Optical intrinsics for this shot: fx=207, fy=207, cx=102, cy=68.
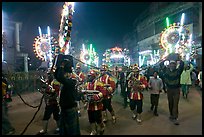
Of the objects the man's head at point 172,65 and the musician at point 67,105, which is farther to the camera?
the man's head at point 172,65

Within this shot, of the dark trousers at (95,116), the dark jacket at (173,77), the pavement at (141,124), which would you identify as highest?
the dark jacket at (173,77)

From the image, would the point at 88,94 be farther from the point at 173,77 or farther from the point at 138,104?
the point at 173,77

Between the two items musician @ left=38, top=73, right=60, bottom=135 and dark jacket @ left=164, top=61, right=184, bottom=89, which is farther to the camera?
dark jacket @ left=164, top=61, right=184, bottom=89

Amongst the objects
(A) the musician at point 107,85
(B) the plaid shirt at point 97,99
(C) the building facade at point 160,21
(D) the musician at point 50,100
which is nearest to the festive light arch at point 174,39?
(A) the musician at point 107,85

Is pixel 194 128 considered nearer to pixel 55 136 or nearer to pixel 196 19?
pixel 55 136

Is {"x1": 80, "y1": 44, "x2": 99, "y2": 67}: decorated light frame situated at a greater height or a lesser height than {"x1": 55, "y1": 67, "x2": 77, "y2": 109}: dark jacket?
greater

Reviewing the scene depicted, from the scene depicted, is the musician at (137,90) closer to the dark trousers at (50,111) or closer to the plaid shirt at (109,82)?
the plaid shirt at (109,82)

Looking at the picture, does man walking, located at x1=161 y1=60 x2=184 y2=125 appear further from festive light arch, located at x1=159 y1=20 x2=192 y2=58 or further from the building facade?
the building facade

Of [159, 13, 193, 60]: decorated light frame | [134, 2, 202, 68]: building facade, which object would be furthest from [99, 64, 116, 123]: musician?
[134, 2, 202, 68]: building facade

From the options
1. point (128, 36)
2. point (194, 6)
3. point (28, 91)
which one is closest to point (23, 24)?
point (28, 91)

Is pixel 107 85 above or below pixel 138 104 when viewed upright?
above

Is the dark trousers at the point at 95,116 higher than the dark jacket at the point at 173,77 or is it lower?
lower

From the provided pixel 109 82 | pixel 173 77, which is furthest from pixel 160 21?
pixel 109 82

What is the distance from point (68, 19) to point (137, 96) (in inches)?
138
